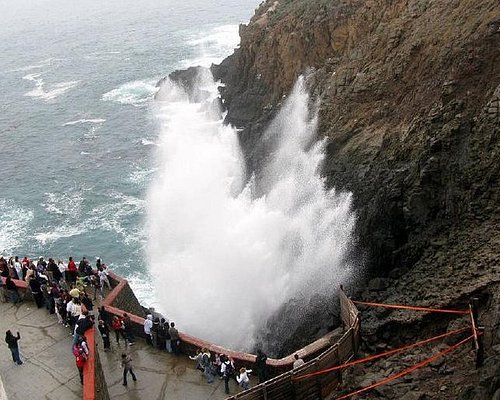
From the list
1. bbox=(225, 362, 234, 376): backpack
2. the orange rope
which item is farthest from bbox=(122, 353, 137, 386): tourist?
the orange rope

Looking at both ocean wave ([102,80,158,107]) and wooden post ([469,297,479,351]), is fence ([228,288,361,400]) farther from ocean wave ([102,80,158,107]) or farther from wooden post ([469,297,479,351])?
ocean wave ([102,80,158,107])

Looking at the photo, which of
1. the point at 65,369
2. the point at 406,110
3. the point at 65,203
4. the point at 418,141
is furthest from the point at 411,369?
the point at 65,203

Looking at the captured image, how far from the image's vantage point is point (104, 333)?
1588cm

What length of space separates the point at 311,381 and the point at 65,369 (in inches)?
214

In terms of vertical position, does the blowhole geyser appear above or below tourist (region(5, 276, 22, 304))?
below

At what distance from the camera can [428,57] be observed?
23.3 m

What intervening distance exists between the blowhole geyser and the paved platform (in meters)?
5.24

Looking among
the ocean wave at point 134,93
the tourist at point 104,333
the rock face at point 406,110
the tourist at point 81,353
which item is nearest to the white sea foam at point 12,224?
the rock face at point 406,110

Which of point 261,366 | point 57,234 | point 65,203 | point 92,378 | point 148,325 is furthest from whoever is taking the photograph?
point 65,203

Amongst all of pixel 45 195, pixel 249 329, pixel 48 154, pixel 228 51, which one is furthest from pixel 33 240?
pixel 228 51

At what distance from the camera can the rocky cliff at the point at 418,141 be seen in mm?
17047

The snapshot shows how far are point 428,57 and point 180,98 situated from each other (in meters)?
29.3

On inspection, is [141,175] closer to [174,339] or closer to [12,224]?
[12,224]

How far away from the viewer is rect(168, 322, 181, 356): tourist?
15.7m
